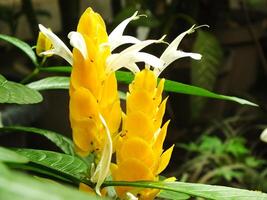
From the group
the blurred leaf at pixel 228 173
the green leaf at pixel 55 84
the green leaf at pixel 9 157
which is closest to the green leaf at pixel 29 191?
the green leaf at pixel 9 157

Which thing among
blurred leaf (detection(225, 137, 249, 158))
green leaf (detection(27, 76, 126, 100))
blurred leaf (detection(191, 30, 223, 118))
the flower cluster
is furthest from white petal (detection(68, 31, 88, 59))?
blurred leaf (detection(225, 137, 249, 158))

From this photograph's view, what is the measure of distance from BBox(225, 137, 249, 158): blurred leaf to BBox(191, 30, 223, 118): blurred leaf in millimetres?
155

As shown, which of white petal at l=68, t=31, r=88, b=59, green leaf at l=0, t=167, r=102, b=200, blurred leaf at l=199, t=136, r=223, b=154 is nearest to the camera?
green leaf at l=0, t=167, r=102, b=200

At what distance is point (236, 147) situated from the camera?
1.58 meters

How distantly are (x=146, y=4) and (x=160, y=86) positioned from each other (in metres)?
1.42

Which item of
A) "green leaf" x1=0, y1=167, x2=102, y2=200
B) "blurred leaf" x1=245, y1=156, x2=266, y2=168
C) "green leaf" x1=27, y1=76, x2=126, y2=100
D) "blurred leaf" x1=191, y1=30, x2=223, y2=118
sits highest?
"green leaf" x1=0, y1=167, x2=102, y2=200

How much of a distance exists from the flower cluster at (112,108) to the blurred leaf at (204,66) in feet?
3.81

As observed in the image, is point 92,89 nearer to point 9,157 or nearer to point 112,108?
point 112,108

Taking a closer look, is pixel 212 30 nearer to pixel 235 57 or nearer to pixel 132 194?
pixel 235 57

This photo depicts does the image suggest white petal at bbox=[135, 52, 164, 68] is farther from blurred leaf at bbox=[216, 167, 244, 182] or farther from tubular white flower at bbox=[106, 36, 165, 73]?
blurred leaf at bbox=[216, 167, 244, 182]

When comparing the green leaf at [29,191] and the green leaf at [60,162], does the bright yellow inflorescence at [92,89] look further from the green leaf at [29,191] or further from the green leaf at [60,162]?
the green leaf at [29,191]

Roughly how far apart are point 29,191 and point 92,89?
185 millimetres

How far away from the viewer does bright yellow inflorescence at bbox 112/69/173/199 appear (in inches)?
12.7

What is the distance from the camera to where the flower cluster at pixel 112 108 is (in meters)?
0.32
